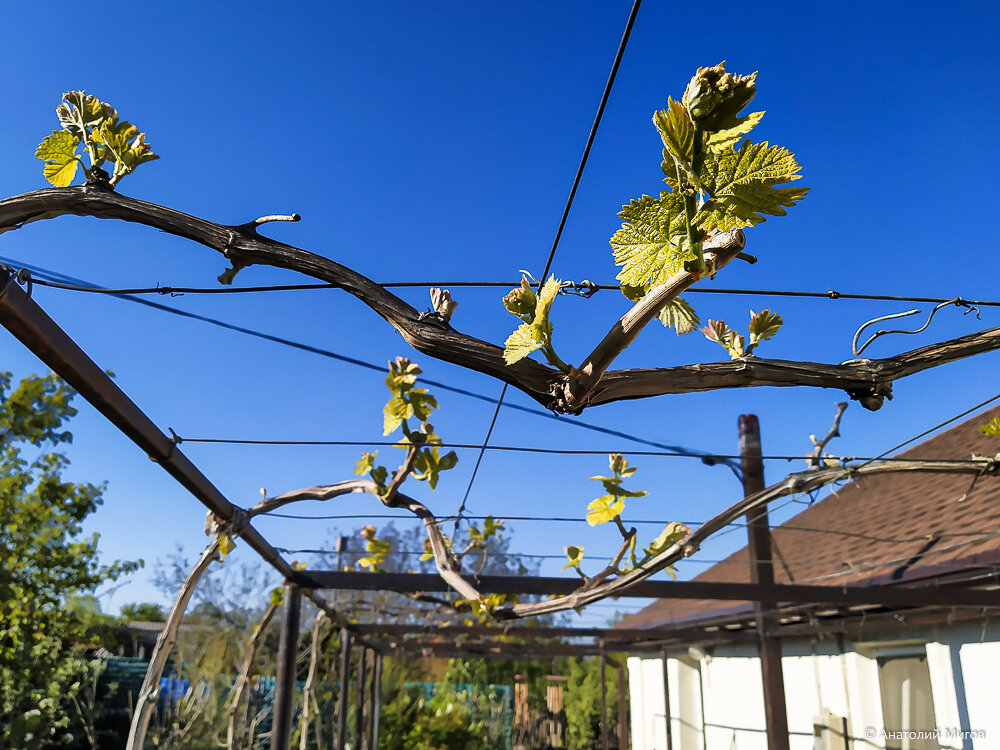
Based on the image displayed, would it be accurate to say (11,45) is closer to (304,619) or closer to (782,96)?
(782,96)

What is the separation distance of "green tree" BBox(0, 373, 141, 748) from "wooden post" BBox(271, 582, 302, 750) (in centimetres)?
464

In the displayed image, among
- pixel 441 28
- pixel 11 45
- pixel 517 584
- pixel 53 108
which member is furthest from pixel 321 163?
pixel 517 584

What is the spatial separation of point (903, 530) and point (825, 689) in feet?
5.30

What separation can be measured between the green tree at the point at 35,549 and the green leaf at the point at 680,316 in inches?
306

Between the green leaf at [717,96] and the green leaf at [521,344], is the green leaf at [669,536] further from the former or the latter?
the green leaf at [717,96]

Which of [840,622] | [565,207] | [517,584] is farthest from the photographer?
[840,622]

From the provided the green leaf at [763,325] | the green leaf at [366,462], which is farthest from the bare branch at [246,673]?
the green leaf at [763,325]

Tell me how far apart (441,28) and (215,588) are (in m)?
10.8

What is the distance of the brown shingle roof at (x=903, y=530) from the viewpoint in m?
4.09

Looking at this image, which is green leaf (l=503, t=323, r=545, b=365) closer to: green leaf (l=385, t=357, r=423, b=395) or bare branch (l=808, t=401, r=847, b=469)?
green leaf (l=385, t=357, r=423, b=395)

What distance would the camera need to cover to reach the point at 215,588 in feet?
36.6

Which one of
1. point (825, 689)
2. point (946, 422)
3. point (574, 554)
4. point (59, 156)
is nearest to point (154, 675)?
point (59, 156)

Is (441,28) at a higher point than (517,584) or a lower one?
higher

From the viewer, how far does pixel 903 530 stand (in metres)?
5.21
